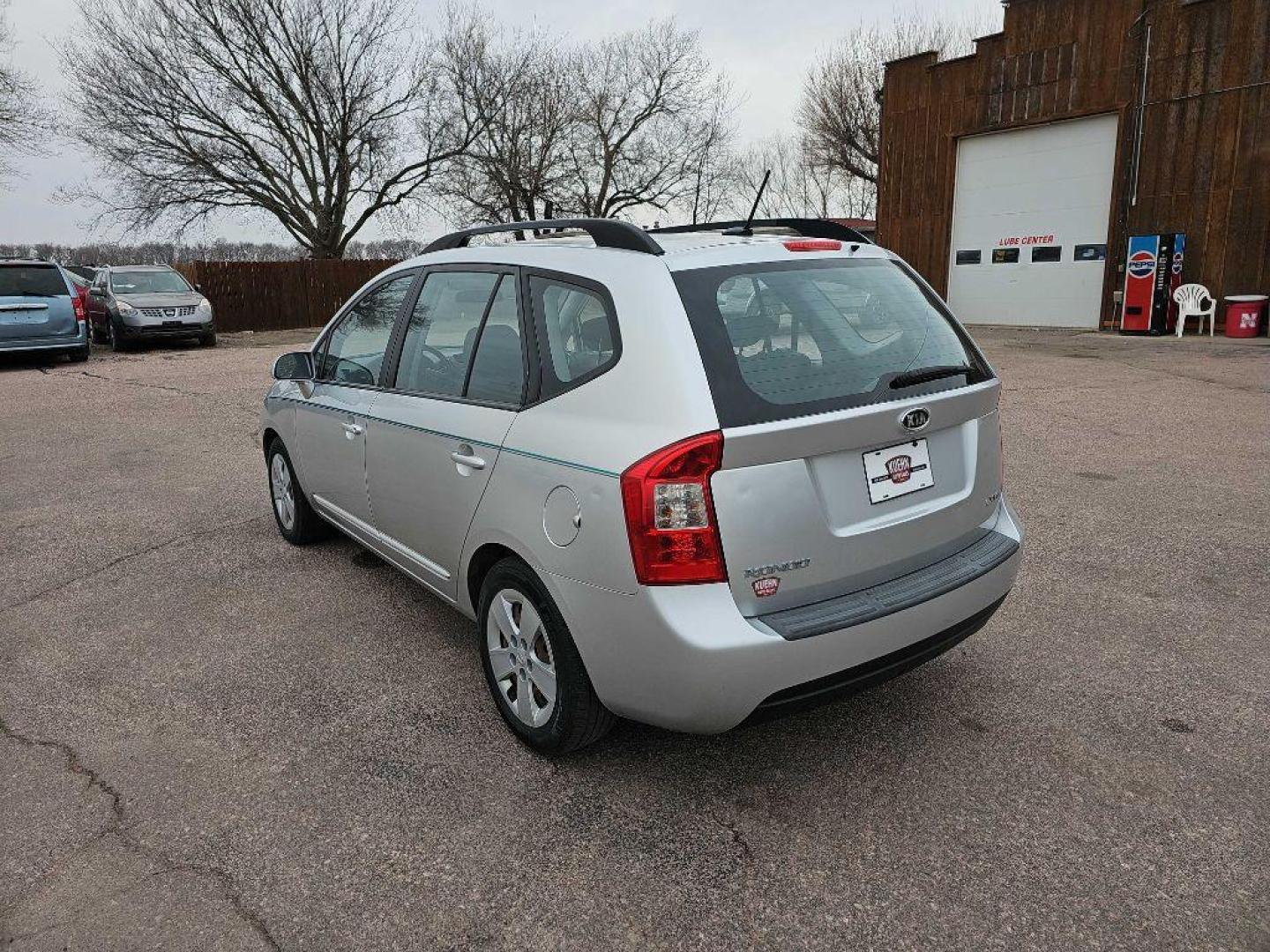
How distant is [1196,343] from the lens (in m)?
15.4

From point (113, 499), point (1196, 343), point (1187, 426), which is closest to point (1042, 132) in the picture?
point (1196, 343)

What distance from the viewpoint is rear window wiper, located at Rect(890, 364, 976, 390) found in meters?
2.67

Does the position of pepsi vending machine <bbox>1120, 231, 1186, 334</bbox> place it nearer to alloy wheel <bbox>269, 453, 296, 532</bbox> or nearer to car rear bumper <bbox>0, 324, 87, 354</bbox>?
alloy wheel <bbox>269, 453, 296, 532</bbox>

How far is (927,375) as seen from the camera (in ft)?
9.07

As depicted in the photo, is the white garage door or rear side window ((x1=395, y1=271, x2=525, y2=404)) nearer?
rear side window ((x1=395, y1=271, x2=525, y2=404))

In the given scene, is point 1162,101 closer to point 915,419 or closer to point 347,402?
point 915,419

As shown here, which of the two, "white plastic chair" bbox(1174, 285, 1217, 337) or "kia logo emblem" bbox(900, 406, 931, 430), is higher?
"kia logo emblem" bbox(900, 406, 931, 430)

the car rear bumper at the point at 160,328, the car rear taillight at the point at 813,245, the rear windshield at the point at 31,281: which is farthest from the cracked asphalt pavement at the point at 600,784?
the car rear bumper at the point at 160,328

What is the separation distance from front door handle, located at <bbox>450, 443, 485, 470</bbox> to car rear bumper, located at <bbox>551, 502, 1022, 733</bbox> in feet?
1.86

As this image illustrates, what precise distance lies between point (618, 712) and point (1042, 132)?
20017mm

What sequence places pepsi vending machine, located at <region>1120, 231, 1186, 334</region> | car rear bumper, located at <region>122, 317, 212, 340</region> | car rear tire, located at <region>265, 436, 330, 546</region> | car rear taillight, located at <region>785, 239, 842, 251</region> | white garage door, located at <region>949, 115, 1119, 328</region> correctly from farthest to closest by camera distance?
1. white garage door, located at <region>949, 115, 1119, 328</region>
2. car rear bumper, located at <region>122, 317, 212, 340</region>
3. pepsi vending machine, located at <region>1120, 231, 1186, 334</region>
4. car rear tire, located at <region>265, 436, 330, 546</region>
5. car rear taillight, located at <region>785, 239, 842, 251</region>

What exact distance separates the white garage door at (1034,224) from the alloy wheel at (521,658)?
740 inches

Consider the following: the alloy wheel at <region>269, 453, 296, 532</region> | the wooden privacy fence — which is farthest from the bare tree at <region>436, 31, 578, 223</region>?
the alloy wheel at <region>269, 453, 296, 532</region>

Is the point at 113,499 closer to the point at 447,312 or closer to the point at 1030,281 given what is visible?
the point at 447,312
